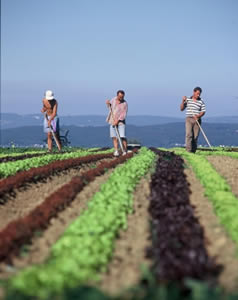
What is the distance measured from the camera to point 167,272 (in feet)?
13.9

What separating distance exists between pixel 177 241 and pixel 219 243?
1.97 ft

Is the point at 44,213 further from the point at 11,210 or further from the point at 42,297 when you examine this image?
the point at 42,297

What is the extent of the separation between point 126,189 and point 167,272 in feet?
12.5

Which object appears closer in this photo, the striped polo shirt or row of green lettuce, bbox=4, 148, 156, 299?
row of green lettuce, bbox=4, 148, 156, 299

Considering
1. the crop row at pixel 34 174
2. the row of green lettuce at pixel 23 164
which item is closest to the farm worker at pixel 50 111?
the row of green lettuce at pixel 23 164

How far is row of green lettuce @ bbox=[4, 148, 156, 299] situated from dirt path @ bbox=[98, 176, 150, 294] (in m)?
0.11

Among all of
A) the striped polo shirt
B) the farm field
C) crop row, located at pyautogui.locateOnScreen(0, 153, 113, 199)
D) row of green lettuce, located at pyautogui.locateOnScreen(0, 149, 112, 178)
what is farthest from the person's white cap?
the farm field

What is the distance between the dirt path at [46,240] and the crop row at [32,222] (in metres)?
0.09

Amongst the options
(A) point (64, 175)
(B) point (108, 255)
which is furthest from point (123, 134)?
(B) point (108, 255)

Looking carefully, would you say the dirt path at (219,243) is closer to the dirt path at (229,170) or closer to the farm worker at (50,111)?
the dirt path at (229,170)

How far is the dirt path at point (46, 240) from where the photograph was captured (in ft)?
16.7

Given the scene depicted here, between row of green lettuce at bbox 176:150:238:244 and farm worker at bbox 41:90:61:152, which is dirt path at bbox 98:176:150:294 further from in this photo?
farm worker at bbox 41:90:61:152

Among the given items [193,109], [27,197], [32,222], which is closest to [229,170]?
[193,109]

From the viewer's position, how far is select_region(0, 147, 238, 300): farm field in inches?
158
